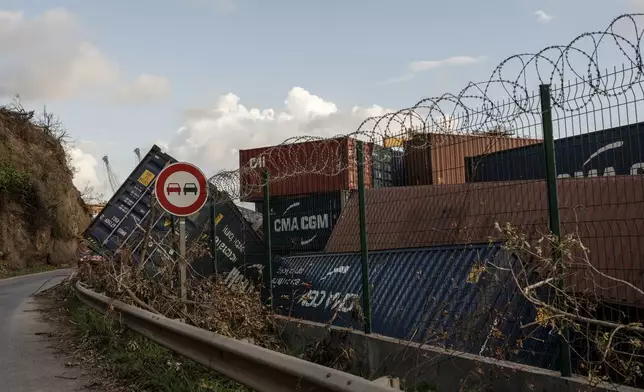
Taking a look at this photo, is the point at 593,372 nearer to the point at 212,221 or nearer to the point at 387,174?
the point at 387,174

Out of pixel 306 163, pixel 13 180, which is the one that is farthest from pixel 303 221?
pixel 13 180

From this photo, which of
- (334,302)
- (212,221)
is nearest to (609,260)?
(334,302)

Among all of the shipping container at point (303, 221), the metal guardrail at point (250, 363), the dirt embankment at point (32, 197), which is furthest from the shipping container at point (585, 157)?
the dirt embankment at point (32, 197)

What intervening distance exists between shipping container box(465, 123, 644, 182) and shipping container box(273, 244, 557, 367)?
0.82 m

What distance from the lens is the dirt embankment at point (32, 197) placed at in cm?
3728

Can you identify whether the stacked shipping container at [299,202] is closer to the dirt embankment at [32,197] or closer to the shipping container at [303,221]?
the shipping container at [303,221]

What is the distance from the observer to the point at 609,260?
4.85 m

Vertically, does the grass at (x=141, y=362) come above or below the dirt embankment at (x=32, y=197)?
below

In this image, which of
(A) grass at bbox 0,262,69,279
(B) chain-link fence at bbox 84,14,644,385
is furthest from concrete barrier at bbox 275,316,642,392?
(A) grass at bbox 0,262,69,279

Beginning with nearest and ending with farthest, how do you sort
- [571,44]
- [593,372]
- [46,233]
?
[593,372], [571,44], [46,233]

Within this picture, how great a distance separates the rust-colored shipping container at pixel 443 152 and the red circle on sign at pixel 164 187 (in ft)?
9.50

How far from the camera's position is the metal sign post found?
7.71m

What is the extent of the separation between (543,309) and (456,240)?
3.16 m

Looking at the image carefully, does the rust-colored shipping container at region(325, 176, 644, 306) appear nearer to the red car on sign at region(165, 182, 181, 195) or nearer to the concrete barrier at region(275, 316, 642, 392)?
the concrete barrier at region(275, 316, 642, 392)
